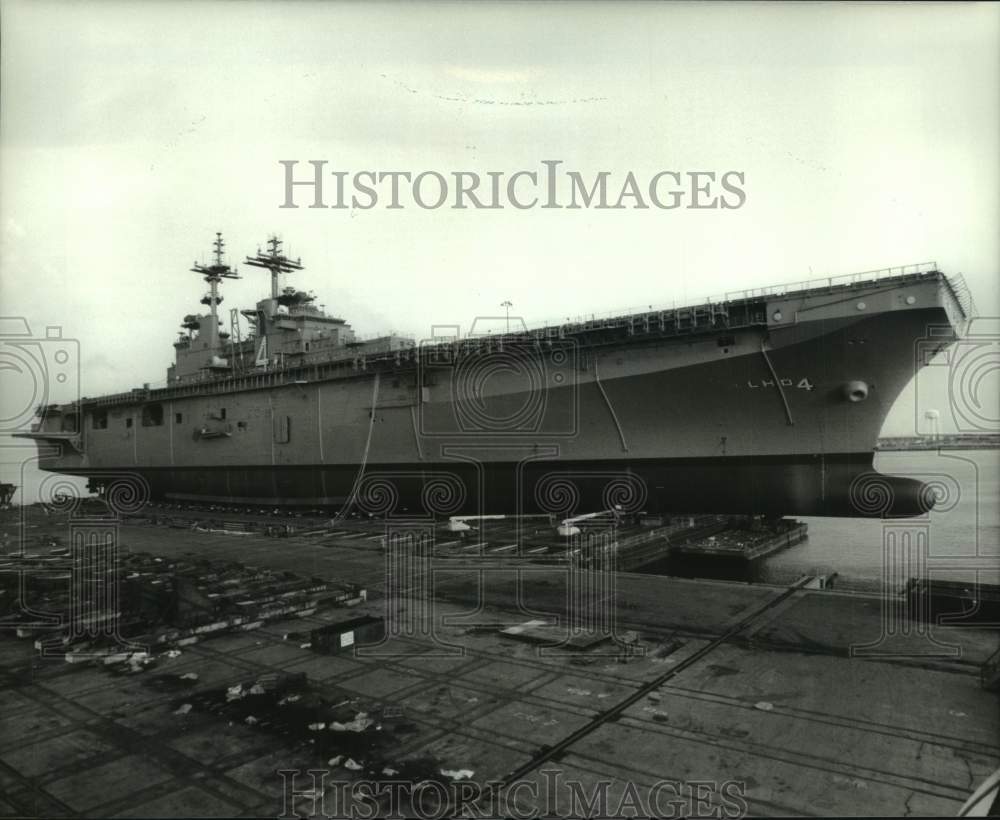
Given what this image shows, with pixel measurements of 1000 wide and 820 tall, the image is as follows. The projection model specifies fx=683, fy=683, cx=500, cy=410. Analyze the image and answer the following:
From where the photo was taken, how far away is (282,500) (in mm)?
21453

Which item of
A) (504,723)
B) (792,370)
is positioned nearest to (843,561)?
(792,370)

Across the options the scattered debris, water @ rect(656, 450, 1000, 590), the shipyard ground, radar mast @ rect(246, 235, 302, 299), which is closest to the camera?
the shipyard ground

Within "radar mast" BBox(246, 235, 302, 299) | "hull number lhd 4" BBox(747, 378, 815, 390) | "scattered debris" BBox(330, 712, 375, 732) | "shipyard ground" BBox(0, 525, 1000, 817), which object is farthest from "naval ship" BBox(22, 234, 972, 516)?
"scattered debris" BBox(330, 712, 375, 732)

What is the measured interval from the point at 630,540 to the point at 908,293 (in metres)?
6.59

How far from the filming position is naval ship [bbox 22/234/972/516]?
12.8 metres

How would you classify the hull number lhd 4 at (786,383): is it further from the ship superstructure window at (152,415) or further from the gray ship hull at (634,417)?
the ship superstructure window at (152,415)

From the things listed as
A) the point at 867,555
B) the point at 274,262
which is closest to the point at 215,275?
the point at 274,262

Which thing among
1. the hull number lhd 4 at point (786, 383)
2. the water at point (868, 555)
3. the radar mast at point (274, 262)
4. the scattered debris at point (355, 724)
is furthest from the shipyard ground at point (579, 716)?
the radar mast at point (274, 262)

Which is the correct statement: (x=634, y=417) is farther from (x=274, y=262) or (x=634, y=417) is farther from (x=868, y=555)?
(x=274, y=262)

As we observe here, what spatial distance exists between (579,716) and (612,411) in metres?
10.6

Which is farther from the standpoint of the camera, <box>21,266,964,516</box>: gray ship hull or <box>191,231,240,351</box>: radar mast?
<box>191,231,240,351</box>: radar mast

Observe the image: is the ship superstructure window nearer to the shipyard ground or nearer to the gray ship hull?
the gray ship hull

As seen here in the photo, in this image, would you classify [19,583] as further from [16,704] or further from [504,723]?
[504,723]

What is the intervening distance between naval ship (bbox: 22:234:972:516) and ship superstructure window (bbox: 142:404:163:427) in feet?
13.7
